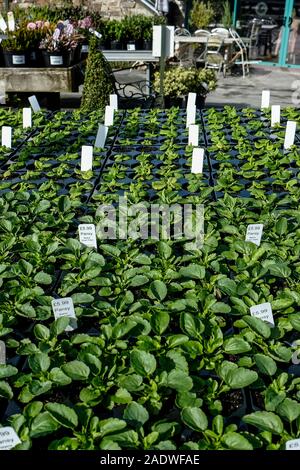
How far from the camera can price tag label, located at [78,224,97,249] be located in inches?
62.4

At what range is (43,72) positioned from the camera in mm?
4453

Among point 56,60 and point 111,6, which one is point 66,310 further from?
point 111,6

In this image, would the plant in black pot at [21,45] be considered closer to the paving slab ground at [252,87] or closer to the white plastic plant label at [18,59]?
the white plastic plant label at [18,59]

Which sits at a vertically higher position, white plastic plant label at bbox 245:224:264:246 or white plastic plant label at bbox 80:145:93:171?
white plastic plant label at bbox 80:145:93:171

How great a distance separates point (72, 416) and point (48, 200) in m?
1.10

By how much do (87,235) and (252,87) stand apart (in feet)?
23.9

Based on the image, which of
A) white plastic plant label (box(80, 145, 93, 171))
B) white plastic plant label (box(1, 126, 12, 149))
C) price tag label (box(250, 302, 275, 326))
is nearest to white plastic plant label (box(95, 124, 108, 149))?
white plastic plant label (box(80, 145, 93, 171))

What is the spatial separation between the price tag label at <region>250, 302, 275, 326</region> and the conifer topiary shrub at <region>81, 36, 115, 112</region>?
145 inches

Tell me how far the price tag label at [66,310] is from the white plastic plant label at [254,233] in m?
0.62

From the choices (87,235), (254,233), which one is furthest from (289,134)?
(87,235)

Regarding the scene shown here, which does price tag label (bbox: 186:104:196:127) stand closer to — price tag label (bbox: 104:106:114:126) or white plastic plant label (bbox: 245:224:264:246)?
price tag label (bbox: 104:106:114:126)

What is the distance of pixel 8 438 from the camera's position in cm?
91

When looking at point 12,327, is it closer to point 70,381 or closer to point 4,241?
point 70,381
